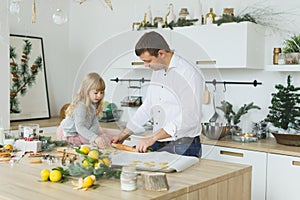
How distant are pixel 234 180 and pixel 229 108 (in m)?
1.65

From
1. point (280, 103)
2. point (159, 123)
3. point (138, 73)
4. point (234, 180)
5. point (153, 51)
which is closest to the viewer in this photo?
point (234, 180)

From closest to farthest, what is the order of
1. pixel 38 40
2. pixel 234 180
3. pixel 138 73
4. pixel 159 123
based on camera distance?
pixel 234 180, pixel 159 123, pixel 138 73, pixel 38 40

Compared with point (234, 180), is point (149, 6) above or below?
above

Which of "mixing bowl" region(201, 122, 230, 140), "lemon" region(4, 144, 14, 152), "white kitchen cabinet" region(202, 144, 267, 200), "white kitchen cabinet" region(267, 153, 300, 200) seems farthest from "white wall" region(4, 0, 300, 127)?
"lemon" region(4, 144, 14, 152)

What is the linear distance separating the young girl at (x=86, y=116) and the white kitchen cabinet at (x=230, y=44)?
3.09ft

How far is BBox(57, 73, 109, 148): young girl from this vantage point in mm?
2486

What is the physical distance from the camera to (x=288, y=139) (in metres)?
3.01

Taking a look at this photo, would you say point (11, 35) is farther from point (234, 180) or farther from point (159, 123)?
point (234, 180)

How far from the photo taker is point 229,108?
3.53 m

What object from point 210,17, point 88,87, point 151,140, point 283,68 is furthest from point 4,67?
point 283,68

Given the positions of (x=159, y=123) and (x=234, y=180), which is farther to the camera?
(x=159, y=123)

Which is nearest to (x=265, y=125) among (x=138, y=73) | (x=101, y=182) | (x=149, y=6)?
(x=138, y=73)

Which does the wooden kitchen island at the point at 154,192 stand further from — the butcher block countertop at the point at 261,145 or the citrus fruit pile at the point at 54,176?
the butcher block countertop at the point at 261,145

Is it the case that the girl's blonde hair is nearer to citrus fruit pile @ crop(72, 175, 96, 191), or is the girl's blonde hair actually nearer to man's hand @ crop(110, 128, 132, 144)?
man's hand @ crop(110, 128, 132, 144)
